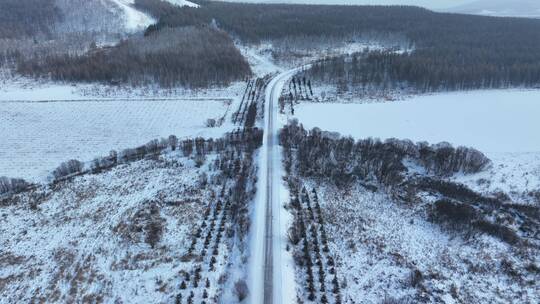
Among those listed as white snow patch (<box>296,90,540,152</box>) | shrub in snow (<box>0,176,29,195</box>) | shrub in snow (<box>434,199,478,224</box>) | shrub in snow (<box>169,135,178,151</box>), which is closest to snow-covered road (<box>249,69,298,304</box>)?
shrub in snow (<box>169,135,178,151</box>)

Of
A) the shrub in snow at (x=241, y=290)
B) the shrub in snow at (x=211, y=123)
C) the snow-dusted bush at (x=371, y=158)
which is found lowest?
the shrub in snow at (x=241, y=290)

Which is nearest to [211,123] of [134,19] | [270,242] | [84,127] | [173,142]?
[173,142]

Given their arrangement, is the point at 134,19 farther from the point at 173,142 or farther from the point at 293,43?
the point at 173,142

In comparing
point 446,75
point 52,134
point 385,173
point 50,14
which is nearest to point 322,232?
point 385,173

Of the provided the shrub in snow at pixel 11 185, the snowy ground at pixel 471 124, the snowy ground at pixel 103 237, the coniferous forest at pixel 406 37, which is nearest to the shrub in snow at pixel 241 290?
the snowy ground at pixel 103 237

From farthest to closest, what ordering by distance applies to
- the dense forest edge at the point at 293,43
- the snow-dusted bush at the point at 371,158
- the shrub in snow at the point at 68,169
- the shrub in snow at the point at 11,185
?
the dense forest edge at the point at 293,43, the shrub in snow at the point at 68,169, the snow-dusted bush at the point at 371,158, the shrub in snow at the point at 11,185

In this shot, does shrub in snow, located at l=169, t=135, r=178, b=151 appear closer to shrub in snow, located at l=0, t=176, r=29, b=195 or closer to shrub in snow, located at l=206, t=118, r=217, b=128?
shrub in snow, located at l=206, t=118, r=217, b=128

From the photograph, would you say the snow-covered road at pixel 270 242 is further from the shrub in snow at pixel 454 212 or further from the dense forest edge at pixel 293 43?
the dense forest edge at pixel 293 43
